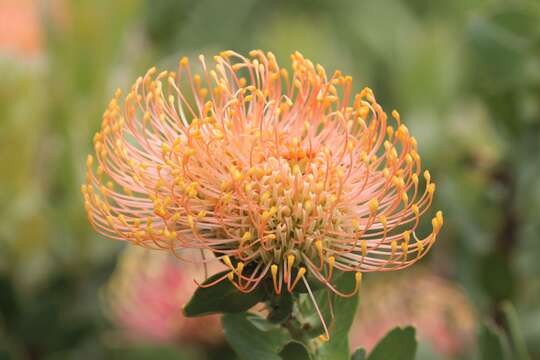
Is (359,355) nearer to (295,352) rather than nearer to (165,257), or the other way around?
(295,352)

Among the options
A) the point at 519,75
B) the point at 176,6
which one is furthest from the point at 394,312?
the point at 176,6

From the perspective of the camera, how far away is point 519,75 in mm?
1372

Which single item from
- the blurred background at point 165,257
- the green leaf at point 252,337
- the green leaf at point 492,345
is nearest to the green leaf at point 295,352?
the green leaf at point 252,337

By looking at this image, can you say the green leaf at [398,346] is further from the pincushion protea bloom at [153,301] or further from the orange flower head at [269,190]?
the pincushion protea bloom at [153,301]

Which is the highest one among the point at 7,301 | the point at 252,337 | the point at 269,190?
the point at 269,190

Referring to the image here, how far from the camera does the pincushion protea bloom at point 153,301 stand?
5.22 ft

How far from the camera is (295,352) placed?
77cm

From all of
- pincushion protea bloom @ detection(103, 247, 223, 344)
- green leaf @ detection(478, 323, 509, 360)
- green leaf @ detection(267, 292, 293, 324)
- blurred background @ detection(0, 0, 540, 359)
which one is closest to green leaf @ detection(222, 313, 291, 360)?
green leaf @ detection(267, 292, 293, 324)

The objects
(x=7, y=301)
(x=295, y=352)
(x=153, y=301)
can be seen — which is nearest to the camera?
(x=295, y=352)

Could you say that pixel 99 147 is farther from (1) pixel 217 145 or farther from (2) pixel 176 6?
(2) pixel 176 6

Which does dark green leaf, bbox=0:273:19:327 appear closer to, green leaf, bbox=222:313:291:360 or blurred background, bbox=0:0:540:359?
blurred background, bbox=0:0:540:359

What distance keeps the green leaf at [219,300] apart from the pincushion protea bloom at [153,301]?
30.6 inches

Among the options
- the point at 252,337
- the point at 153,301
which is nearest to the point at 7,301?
the point at 153,301

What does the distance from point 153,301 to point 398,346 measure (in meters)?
0.90
